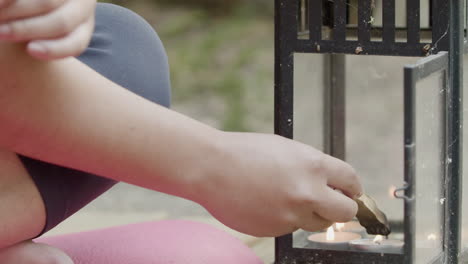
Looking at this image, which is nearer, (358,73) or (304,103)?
(304,103)

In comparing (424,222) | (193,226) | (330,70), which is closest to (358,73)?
(330,70)

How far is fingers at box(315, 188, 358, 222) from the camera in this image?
34.3 inches

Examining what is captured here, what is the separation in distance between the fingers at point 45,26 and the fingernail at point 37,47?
0.03 ft

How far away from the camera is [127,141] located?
2.59 feet

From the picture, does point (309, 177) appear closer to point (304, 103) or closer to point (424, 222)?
point (424, 222)

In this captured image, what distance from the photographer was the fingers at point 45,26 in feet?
2.25

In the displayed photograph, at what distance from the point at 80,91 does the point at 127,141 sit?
0.06 metres

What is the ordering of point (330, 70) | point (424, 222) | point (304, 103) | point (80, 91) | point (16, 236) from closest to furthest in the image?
point (80, 91) → point (16, 236) → point (424, 222) → point (304, 103) → point (330, 70)

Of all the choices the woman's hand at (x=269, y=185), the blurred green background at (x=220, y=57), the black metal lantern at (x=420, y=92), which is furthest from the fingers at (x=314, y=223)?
the blurred green background at (x=220, y=57)

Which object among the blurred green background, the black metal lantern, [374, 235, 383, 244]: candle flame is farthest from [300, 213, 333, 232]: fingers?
the blurred green background

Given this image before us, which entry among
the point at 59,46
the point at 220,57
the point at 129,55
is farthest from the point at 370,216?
the point at 220,57

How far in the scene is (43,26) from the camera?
688 mm

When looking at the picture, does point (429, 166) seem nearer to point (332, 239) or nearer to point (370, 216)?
point (370, 216)

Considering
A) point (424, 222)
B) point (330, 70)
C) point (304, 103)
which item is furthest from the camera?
point (330, 70)
